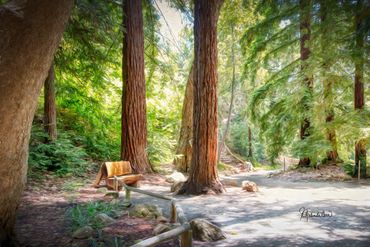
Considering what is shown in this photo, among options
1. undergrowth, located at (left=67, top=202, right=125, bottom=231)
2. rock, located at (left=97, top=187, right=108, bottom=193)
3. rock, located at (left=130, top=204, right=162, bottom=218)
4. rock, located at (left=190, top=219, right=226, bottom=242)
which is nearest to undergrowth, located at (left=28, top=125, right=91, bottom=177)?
rock, located at (left=97, top=187, right=108, bottom=193)

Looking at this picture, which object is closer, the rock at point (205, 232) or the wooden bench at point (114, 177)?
the rock at point (205, 232)

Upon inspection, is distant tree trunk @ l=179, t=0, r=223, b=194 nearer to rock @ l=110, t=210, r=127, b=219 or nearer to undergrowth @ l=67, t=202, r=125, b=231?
rock @ l=110, t=210, r=127, b=219

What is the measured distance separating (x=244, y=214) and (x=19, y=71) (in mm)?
4666

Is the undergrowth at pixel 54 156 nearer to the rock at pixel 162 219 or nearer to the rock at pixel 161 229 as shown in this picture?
the rock at pixel 162 219

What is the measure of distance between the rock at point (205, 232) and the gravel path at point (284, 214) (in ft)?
0.46

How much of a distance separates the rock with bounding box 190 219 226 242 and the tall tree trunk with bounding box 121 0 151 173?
5788 millimetres

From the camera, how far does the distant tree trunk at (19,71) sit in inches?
132

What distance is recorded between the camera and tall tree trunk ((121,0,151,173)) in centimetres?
1039

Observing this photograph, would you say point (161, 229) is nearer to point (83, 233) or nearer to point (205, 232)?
point (205, 232)

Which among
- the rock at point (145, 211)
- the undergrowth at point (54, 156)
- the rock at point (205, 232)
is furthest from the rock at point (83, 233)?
the undergrowth at point (54, 156)

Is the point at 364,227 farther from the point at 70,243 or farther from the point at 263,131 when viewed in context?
the point at 263,131

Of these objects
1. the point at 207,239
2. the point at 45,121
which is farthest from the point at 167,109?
the point at 207,239

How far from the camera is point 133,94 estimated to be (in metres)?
10.6

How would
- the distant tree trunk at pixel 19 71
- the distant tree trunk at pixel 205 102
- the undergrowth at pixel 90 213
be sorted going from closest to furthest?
1. the distant tree trunk at pixel 19 71
2. the undergrowth at pixel 90 213
3. the distant tree trunk at pixel 205 102
